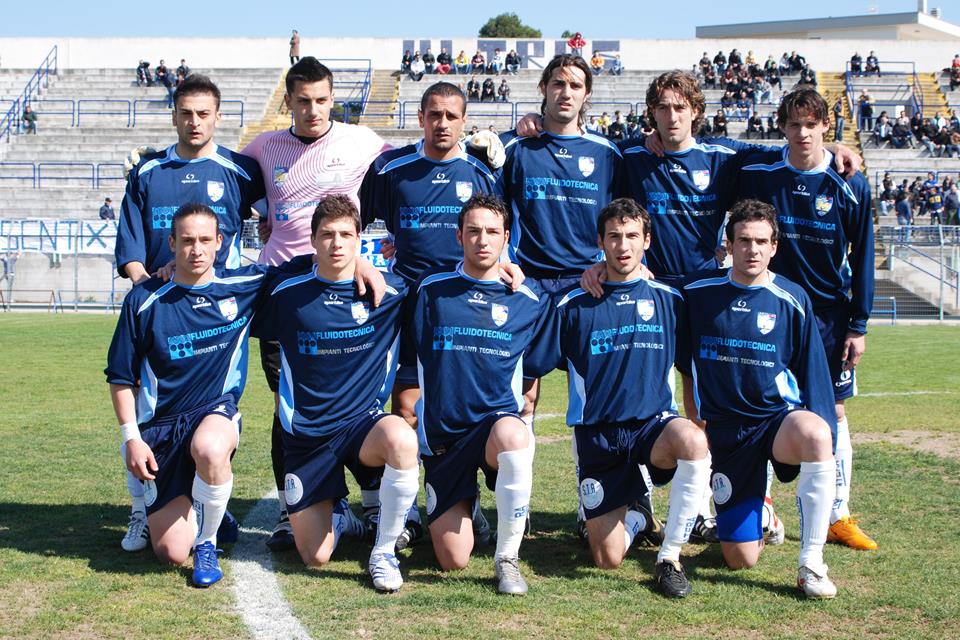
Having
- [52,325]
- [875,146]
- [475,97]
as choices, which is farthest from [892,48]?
[52,325]

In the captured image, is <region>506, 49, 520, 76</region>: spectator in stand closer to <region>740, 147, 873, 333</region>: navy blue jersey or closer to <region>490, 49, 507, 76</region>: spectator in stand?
<region>490, 49, 507, 76</region>: spectator in stand

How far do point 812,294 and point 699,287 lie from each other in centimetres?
86

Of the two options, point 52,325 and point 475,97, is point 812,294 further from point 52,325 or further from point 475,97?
point 475,97

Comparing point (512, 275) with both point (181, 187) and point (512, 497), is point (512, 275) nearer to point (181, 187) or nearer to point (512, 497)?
point (512, 497)

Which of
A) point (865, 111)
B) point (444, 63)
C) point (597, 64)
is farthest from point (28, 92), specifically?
point (865, 111)

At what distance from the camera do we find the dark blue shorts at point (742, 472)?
5273 millimetres

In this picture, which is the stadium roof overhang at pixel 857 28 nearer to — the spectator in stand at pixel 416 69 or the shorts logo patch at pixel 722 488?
the spectator in stand at pixel 416 69

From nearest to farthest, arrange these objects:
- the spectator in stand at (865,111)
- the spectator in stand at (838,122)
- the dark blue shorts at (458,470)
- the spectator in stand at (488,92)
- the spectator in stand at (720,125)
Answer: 1. the dark blue shorts at (458,470)
2. the spectator in stand at (720,125)
3. the spectator in stand at (838,122)
4. the spectator in stand at (865,111)
5. the spectator in stand at (488,92)

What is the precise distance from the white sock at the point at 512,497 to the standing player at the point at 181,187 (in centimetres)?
171

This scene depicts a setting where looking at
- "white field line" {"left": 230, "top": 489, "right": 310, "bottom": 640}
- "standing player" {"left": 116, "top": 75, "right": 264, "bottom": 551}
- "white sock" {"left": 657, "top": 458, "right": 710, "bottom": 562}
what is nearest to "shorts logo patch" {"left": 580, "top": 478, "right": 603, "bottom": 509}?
"white sock" {"left": 657, "top": 458, "right": 710, "bottom": 562}

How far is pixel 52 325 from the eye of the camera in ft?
66.2

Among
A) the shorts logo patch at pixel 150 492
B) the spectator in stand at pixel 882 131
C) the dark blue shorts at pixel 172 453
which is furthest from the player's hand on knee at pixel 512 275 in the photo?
the spectator in stand at pixel 882 131

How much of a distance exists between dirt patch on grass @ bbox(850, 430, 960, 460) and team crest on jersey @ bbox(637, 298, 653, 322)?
3849mm

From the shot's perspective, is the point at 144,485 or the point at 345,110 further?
the point at 345,110
